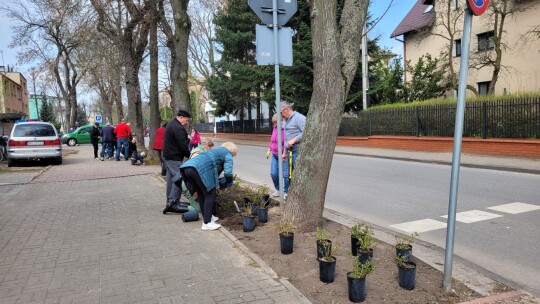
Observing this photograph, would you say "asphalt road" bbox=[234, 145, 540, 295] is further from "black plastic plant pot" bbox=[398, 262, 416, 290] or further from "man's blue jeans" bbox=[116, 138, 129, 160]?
"man's blue jeans" bbox=[116, 138, 129, 160]

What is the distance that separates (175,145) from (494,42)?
817 inches

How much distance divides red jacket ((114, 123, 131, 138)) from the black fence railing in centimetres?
1189

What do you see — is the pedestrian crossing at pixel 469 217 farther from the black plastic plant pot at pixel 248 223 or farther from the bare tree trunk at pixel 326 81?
the black plastic plant pot at pixel 248 223

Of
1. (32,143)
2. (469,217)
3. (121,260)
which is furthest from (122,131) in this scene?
(469,217)

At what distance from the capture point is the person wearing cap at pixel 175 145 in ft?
22.0

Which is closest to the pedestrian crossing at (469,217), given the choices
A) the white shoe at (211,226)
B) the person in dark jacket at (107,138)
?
the white shoe at (211,226)

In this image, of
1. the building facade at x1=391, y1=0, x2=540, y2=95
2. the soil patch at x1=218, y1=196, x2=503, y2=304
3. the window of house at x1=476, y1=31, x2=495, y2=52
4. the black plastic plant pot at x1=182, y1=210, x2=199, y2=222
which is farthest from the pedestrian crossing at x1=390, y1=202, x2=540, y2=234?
the window of house at x1=476, y1=31, x2=495, y2=52

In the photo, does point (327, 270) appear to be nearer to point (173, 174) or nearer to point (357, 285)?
point (357, 285)

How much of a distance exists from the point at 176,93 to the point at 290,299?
9.09m

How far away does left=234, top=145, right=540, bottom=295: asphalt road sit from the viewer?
15.5ft

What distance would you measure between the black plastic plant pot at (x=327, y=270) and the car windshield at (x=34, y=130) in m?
15.3

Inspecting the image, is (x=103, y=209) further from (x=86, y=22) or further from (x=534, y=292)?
(x=86, y=22)

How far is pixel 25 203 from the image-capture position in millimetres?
8305

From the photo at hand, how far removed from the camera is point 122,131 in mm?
17609
